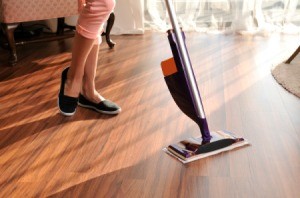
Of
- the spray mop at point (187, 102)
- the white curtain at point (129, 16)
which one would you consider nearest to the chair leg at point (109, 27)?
the white curtain at point (129, 16)

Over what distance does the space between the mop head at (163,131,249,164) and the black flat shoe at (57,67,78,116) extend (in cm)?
51

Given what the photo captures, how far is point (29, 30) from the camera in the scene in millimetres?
3141

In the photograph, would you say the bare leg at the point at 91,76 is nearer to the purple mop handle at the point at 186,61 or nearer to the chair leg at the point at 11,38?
the purple mop handle at the point at 186,61

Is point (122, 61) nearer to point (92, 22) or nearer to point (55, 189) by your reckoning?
point (92, 22)

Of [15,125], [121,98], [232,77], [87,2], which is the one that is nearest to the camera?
[87,2]

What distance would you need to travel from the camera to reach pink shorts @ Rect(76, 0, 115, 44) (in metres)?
1.52

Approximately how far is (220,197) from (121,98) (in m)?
0.88

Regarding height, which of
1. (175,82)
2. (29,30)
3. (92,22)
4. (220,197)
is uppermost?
(92,22)

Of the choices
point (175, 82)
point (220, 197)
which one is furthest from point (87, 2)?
point (220, 197)

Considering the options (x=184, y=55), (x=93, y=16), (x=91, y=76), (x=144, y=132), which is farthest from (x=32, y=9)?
(x=184, y=55)

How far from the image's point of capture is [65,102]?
1.74m

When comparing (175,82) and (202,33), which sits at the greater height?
(175,82)

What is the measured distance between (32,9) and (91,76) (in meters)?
0.91

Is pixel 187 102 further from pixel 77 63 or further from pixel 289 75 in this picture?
pixel 289 75
